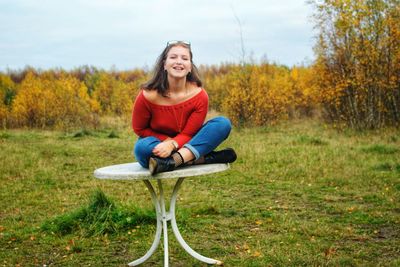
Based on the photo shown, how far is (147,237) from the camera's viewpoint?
5.44m

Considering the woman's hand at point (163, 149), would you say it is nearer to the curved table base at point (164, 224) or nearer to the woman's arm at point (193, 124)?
the woman's arm at point (193, 124)

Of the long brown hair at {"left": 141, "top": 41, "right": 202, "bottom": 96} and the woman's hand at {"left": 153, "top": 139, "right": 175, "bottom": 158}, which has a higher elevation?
the long brown hair at {"left": 141, "top": 41, "right": 202, "bottom": 96}

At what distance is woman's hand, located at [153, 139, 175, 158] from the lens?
12.4 ft

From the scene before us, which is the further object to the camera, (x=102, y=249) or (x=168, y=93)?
(x=102, y=249)

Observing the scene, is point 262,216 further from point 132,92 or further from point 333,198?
point 132,92

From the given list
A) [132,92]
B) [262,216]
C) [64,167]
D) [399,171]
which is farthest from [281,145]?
[132,92]

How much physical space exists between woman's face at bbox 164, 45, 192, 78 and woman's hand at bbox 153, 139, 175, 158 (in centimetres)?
61

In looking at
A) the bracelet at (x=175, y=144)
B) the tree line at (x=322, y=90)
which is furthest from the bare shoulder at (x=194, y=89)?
the tree line at (x=322, y=90)

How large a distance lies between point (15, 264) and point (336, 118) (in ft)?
47.6

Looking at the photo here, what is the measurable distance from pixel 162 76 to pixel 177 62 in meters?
0.19

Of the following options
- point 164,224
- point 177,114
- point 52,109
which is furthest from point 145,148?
point 52,109

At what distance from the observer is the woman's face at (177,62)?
414 cm

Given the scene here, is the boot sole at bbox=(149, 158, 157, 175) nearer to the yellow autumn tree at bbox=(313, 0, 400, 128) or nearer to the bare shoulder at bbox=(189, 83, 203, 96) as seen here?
the bare shoulder at bbox=(189, 83, 203, 96)

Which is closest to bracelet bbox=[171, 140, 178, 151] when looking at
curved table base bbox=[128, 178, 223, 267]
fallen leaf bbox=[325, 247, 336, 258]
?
curved table base bbox=[128, 178, 223, 267]
